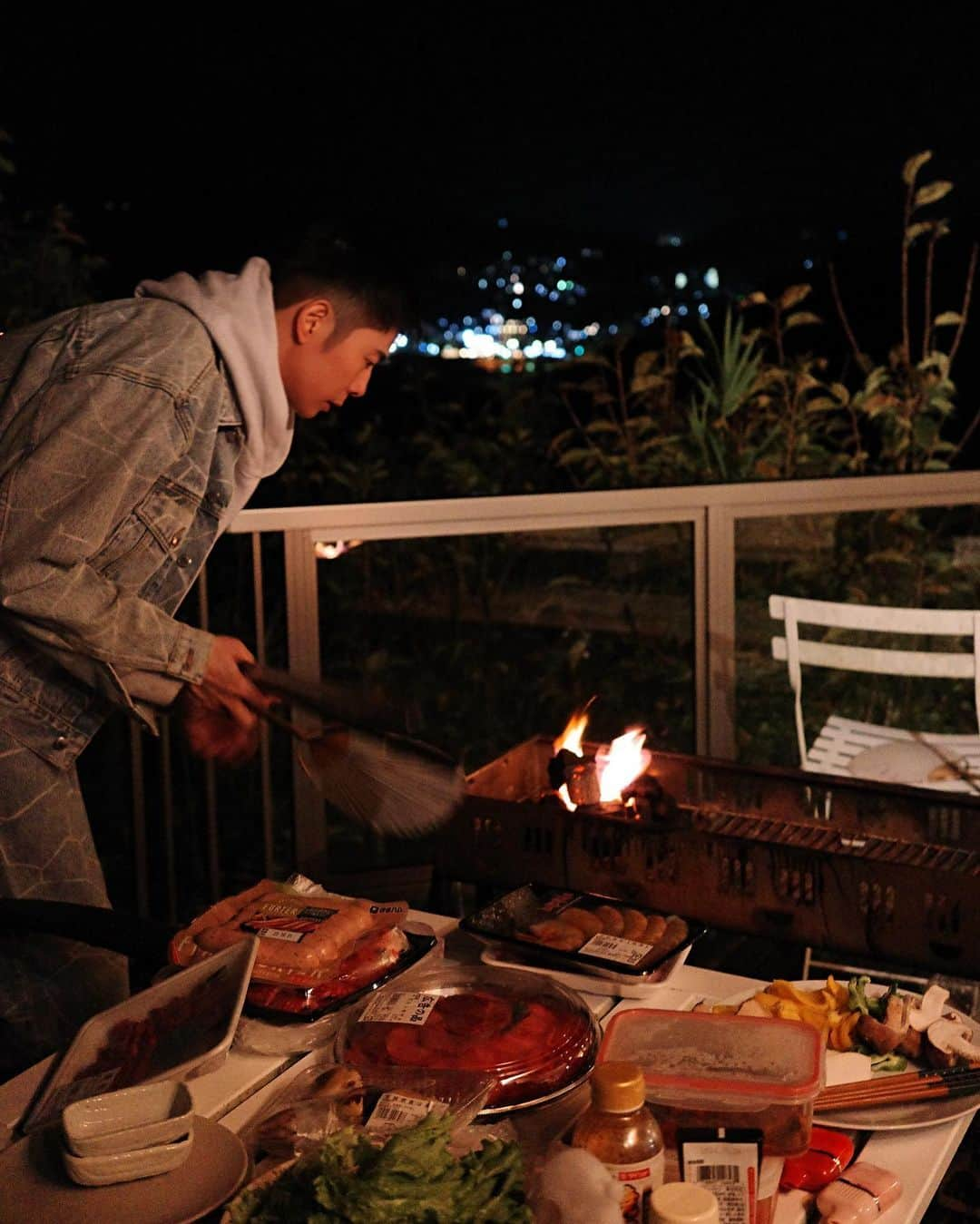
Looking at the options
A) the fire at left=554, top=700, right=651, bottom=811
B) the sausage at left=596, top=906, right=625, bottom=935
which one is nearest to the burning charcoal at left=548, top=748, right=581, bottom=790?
the fire at left=554, top=700, right=651, bottom=811

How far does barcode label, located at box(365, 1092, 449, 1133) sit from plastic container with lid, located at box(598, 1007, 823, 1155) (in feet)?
0.62

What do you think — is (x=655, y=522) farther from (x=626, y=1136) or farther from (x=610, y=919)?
(x=626, y=1136)

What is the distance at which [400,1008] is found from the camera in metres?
1.48

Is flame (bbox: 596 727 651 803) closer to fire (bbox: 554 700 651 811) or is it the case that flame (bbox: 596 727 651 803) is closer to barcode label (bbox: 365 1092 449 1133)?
fire (bbox: 554 700 651 811)

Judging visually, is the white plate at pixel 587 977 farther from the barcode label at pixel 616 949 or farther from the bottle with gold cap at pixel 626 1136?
the bottle with gold cap at pixel 626 1136

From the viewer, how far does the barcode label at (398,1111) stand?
4.05 ft

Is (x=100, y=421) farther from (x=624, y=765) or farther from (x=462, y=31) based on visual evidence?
(x=462, y=31)

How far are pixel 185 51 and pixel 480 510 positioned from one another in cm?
306

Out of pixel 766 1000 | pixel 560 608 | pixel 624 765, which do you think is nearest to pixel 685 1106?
pixel 766 1000

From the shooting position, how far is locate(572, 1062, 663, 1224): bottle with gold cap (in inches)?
44.3

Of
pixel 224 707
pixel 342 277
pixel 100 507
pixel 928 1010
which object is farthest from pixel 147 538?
pixel 928 1010

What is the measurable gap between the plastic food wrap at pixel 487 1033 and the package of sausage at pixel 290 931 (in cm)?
10

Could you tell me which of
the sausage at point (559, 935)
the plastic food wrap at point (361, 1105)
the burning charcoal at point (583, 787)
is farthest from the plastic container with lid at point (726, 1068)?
the burning charcoal at point (583, 787)

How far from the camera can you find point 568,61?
544cm
